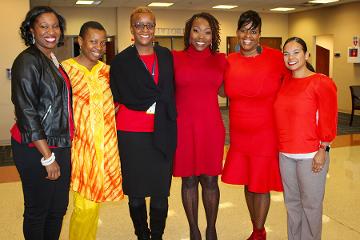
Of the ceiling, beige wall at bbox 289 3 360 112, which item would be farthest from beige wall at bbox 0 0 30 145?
beige wall at bbox 289 3 360 112

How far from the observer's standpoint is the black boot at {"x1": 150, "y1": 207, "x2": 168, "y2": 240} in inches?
104

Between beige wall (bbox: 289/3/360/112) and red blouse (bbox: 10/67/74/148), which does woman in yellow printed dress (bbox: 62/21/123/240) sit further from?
beige wall (bbox: 289/3/360/112)

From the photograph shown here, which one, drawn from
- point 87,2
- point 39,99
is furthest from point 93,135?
point 87,2

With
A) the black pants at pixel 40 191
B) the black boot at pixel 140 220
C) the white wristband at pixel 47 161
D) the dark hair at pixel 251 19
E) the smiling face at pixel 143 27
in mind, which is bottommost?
the black boot at pixel 140 220

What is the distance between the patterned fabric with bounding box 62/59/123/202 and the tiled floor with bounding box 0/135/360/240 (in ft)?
3.00

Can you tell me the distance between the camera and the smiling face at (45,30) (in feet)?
6.76

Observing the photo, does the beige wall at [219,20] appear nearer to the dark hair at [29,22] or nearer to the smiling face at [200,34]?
the smiling face at [200,34]

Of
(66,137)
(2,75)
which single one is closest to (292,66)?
(66,137)

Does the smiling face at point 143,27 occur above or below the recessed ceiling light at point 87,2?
below

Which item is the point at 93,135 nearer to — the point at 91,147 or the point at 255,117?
the point at 91,147

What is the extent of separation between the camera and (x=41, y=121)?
202 centimetres

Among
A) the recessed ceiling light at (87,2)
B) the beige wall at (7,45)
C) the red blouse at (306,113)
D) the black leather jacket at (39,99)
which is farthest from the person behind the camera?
the recessed ceiling light at (87,2)

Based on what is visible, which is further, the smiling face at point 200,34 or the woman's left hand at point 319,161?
the smiling face at point 200,34

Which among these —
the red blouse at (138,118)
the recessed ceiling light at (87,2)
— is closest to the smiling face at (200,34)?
the red blouse at (138,118)
